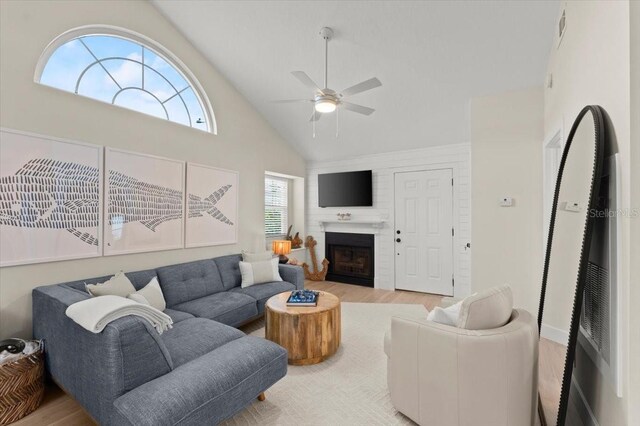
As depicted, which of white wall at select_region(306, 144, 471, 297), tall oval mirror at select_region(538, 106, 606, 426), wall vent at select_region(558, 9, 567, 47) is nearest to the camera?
tall oval mirror at select_region(538, 106, 606, 426)

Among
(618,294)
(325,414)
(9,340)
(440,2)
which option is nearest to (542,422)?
(618,294)

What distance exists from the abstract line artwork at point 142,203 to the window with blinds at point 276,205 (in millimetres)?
2023

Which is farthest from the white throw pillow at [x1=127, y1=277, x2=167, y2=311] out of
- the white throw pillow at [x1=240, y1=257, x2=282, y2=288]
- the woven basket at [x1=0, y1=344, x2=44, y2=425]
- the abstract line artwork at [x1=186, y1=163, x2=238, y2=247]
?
the white throw pillow at [x1=240, y1=257, x2=282, y2=288]

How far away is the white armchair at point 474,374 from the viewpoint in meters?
1.60

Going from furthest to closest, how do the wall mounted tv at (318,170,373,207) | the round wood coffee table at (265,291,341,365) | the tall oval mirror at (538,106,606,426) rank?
the wall mounted tv at (318,170,373,207), the round wood coffee table at (265,291,341,365), the tall oval mirror at (538,106,606,426)

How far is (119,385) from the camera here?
1.51 m

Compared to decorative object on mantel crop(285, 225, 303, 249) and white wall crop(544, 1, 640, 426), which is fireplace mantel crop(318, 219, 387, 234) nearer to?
decorative object on mantel crop(285, 225, 303, 249)

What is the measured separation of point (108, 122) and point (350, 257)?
422 cm

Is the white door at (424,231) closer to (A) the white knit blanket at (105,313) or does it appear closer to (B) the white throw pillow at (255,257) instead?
(B) the white throw pillow at (255,257)

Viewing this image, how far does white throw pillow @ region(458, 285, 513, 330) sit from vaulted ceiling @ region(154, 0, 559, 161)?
97.3 inches

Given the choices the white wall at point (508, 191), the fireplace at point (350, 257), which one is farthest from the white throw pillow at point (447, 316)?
the fireplace at point (350, 257)

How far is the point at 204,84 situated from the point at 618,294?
4.39 m

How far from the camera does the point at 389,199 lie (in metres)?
5.23

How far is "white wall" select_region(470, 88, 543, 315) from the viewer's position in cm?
334
